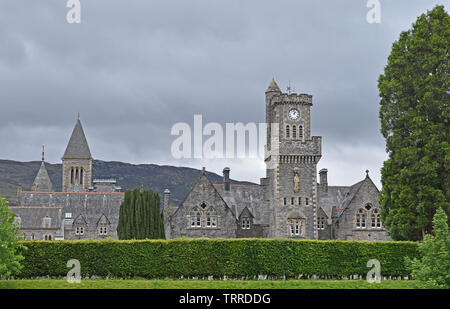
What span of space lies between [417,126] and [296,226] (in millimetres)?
22531

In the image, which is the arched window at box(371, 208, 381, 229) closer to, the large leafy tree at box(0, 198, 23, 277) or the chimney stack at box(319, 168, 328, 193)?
the chimney stack at box(319, 168, 328, 193)

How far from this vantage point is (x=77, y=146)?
13550 centimetres

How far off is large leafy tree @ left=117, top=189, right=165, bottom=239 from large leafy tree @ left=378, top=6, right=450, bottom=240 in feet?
70.3

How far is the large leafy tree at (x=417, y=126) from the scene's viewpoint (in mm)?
41438

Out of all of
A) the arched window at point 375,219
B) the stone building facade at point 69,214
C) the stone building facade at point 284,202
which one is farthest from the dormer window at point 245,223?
the stone building facade at point 69,214

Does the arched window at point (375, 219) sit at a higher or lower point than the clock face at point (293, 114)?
lower

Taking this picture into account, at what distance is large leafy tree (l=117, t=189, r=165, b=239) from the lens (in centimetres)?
5462

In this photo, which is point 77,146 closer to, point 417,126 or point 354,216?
point 354,216

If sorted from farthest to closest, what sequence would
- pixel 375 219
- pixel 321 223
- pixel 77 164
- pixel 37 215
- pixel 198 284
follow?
pixel 77 164, pixel 37 215, pixel 321 223, pixel 375 219, pixel 198 284

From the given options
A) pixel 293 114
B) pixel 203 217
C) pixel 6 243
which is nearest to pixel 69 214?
pixel 203 217

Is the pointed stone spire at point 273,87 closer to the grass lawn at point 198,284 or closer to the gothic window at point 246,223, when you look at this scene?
the gothic window at point 246,223

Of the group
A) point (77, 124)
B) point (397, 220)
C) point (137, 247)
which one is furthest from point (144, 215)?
point (77, 124)

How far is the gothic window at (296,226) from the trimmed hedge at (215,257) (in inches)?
886

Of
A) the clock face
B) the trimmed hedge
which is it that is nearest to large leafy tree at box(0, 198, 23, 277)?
the trimmed hedge
